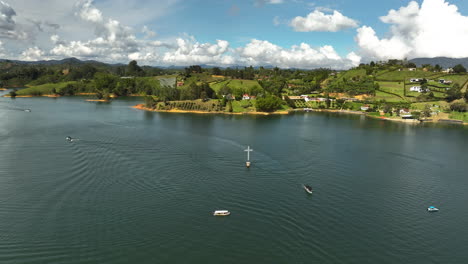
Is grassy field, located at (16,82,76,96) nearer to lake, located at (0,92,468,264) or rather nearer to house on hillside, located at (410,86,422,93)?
lake, located at (0,92,468,264)

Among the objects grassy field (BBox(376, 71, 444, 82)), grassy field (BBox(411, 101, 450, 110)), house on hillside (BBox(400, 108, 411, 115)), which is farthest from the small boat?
grassy field (BBox(376, 71, 444, 82))

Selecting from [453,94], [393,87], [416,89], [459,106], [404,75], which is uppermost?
[404,75]

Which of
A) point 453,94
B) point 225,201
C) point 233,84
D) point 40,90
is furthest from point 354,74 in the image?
point 40,90

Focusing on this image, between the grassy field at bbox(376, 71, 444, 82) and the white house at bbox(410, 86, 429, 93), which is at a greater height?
the grassy field at bbox(376, 71, 444, 82)

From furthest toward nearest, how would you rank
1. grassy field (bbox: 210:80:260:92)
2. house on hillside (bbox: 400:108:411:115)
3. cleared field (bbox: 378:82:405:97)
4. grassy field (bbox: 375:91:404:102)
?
grassy field (bbox: 210:80:260:92), cleared field (bbox: 378:82:405:97), grassy field (bbox: 375:91:404:102), house on hillside (bbox: 400:108:411:115)

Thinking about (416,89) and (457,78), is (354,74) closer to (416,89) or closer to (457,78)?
(416,89)

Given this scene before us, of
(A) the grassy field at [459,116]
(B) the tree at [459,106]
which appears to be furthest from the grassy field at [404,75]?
(A) the grassy field at [459,116]

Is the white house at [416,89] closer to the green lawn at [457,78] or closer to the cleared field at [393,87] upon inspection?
the cleared field at [393,87]
